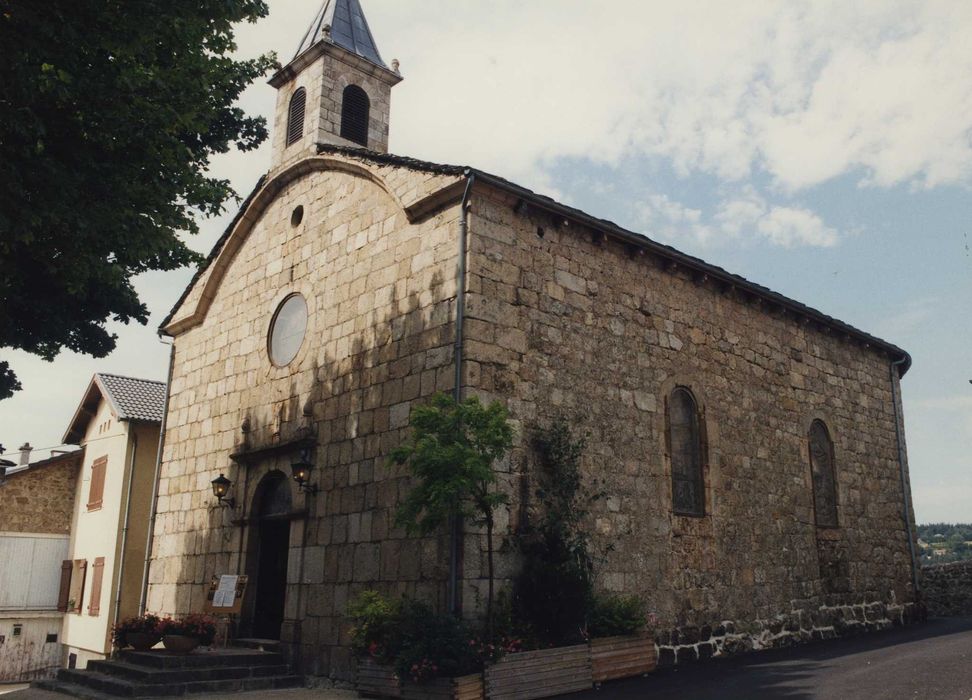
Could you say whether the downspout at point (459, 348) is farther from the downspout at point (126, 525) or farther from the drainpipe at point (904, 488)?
the drainpipe at point (904, 488)

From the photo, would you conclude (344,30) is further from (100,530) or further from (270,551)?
(100,530)

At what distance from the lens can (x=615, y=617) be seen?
10.6 m

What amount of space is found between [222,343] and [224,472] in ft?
8.08

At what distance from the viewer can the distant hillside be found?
165ft

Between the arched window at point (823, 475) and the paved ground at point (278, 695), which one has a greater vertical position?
the arched window at point (823, 475)

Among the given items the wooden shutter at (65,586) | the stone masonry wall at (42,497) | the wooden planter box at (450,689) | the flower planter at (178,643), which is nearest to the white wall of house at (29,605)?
the stone masonry wall at (42,497)

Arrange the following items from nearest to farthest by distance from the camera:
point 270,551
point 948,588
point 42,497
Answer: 1. point 270,551
2. point 948,588
3. point 42,497

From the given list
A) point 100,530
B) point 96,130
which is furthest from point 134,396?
point 96,130

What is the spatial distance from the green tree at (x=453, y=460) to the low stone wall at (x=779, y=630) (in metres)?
3.67

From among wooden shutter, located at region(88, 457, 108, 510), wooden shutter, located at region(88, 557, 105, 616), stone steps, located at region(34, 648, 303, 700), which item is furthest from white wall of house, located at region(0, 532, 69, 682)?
stone steps, located at region(34, 648, 303, 700)

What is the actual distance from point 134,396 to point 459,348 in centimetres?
1312

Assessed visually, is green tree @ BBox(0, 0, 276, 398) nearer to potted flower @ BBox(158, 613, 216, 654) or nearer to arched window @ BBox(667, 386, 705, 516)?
potted flower @ BBox(158, 613, 216, 654)

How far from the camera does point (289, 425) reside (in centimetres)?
1312

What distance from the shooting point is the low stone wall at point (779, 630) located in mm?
11883
